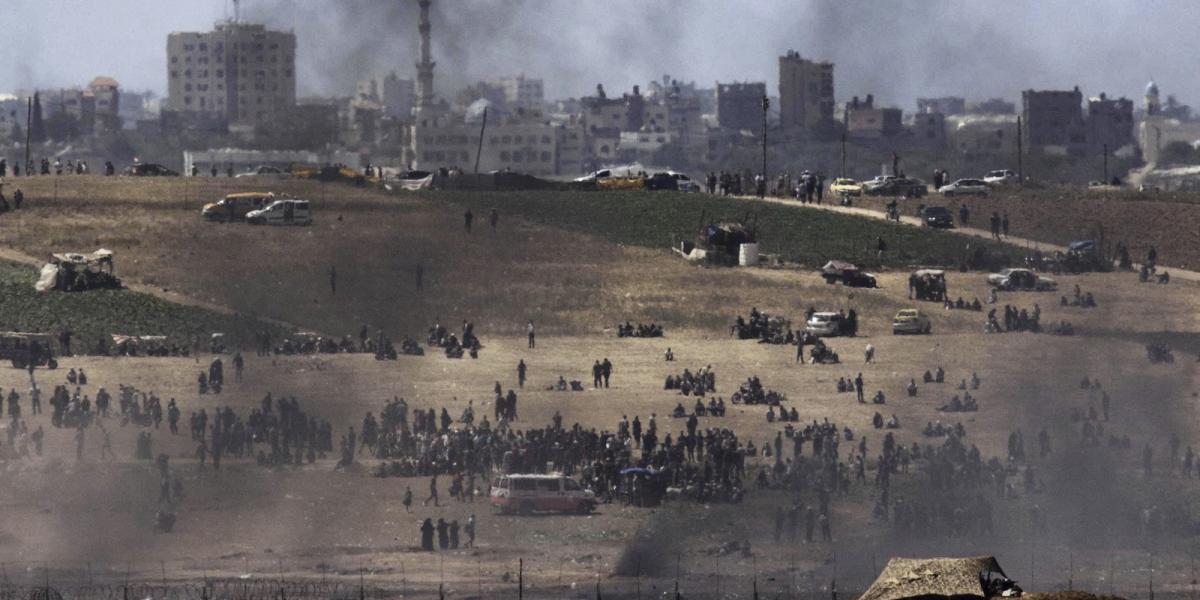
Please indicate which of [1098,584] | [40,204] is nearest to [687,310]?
[40,204]

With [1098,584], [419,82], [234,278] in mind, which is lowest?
[1098,584]

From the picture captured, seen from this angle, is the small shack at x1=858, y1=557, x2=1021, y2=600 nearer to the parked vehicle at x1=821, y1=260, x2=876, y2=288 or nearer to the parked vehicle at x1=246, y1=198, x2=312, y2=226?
the parked vehicle at x1=821, y1=260, x2=876, y2=288

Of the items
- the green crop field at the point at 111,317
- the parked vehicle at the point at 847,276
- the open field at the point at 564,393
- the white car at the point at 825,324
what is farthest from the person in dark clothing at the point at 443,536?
the parked vehicle at the point at 847,276

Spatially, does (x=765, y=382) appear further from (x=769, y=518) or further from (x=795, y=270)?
(x=795, y=270)

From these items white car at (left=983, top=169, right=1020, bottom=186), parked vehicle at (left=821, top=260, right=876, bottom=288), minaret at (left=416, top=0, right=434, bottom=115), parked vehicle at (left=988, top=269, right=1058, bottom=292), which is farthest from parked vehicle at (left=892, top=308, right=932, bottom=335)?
minaret at (left=416, top=0, right=434, bottom=115)

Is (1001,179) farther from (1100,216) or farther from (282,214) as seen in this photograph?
(282,214)

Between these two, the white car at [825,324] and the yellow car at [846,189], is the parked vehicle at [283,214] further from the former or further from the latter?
the yellow car at [846,189]

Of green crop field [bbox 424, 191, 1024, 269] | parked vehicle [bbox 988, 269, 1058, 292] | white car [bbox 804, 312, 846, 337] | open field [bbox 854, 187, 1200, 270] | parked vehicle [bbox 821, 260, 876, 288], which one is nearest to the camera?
white car [bbox 804, 312, 846, 337]
